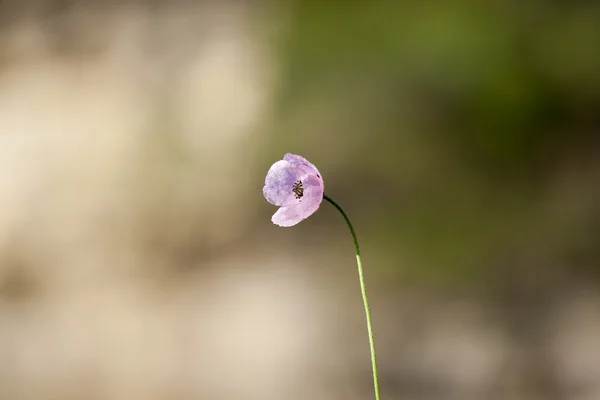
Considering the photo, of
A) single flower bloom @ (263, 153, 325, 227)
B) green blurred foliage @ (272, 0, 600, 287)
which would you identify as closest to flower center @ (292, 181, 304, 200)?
single flower bloom @ (263, 153, 325, 227)

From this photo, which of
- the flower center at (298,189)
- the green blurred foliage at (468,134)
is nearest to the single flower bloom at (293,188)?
the flower center at (298,189)

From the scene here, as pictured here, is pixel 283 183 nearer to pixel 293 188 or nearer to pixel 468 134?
pixel 293 188

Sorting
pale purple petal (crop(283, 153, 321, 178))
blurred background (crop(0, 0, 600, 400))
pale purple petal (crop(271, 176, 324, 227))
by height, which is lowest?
pale purple petal (crop(271, 176, 324, 227))

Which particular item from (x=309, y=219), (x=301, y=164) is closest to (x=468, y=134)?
(x=309, y=219)

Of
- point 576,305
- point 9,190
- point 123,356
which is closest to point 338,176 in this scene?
point 576,305

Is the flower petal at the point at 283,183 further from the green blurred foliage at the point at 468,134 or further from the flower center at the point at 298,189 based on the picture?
the green blurred foliage at the point at 468,134

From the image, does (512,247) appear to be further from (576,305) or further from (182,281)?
(182,281)

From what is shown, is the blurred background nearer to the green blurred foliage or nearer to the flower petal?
the green blurred foliage
